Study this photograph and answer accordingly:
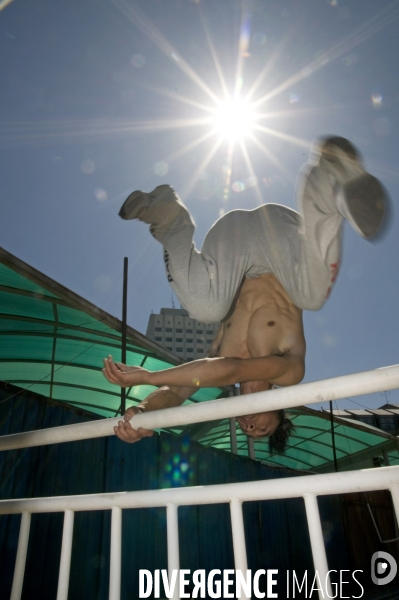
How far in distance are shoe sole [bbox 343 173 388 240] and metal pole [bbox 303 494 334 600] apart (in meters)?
1.07

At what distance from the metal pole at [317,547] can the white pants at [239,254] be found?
1.12 m

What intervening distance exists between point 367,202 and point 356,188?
2.8 inches

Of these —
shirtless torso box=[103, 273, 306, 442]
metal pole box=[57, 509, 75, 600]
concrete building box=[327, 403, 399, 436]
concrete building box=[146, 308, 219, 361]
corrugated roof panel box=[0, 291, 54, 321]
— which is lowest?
metal pole box=[57, 509, 75, 600]

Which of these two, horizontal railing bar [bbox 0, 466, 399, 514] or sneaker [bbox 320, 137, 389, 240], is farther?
sneaker [bbox 320, 137, 389, 240]

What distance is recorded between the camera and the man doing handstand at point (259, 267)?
1.60m

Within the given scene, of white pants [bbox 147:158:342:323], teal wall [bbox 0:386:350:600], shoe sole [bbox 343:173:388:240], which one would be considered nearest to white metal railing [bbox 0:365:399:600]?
shoe sole [bbox 343:173:388:240]

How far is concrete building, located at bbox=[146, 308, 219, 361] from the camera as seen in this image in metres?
92.3

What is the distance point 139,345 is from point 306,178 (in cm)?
687

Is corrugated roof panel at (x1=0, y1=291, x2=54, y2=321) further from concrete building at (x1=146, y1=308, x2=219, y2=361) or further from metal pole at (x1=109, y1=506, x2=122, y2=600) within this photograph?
concrete building at (x1=146, y1=308, x2=219, y2=361)

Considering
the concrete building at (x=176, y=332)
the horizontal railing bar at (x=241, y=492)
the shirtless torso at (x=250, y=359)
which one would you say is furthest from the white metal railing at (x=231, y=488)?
the concrete building at (x=176, y=332)

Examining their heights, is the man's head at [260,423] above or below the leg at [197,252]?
below

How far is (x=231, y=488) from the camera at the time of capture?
1097 mm

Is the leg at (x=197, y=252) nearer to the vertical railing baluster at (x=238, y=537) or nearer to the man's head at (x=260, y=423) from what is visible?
the man's head at (x=260, y=423)

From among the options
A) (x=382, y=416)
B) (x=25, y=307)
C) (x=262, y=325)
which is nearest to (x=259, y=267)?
(x=262, y=325)
